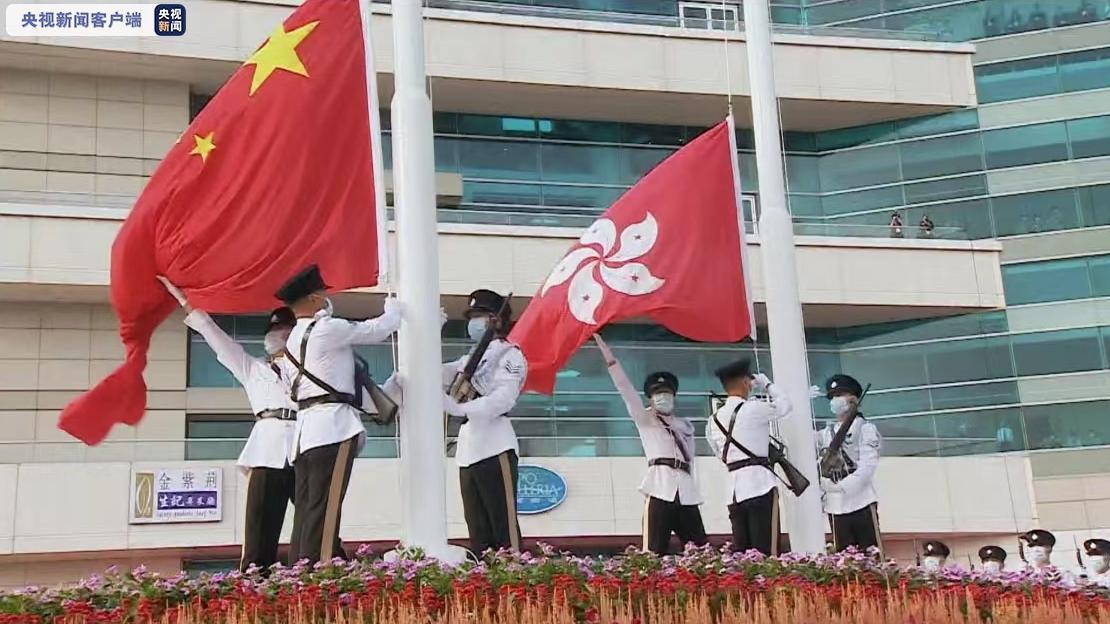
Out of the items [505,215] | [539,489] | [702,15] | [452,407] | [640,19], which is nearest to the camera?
[452,407]

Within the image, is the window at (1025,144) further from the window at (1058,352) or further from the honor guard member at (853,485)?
the honor guard member at (853,485)

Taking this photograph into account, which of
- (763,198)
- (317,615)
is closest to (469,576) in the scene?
(317,615)

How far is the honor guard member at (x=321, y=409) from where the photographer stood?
8.25 meters

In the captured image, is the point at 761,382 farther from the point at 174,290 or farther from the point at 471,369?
the point at 174,290

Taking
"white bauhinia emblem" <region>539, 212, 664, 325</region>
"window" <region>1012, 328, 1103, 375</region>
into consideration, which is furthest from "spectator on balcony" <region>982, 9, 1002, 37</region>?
"white bauhinia emblem" <region>539, 212, 664, 325</region>

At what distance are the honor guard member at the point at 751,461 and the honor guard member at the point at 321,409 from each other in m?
2.97

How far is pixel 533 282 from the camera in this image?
21.1 meters

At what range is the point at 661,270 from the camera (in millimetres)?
10555

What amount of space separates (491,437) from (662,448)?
2087 millimetres

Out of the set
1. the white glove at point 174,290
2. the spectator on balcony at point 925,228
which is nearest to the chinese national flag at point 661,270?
the white glove at point 174,290

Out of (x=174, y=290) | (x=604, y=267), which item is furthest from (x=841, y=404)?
(x=174, y=290)

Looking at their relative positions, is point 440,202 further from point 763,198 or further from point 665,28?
point 763,198

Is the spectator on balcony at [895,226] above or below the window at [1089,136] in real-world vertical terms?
below

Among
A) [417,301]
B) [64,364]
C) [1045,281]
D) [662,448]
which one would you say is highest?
[1045,281]
